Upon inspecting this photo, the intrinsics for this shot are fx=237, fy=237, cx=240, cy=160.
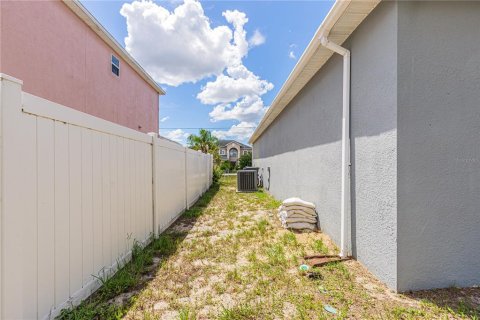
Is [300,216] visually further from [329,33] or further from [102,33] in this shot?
[102,33]

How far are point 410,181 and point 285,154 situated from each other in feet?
16.9

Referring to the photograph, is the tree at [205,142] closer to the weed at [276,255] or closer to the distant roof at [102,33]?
the distant roof at [102,33]

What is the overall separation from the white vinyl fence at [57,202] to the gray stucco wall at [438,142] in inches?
120

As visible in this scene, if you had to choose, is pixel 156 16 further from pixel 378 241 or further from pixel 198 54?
pixel 378 241

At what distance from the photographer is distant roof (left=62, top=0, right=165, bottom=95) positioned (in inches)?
244

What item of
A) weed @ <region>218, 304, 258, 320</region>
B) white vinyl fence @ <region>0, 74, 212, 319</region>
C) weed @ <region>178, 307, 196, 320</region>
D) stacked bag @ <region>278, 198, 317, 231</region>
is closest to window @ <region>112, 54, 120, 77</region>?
white vinyl fence @ <region>0, 74, 212, 319</region>

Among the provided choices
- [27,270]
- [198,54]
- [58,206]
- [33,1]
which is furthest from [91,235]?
[198,54]

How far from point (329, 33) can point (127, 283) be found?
3946 millimetres

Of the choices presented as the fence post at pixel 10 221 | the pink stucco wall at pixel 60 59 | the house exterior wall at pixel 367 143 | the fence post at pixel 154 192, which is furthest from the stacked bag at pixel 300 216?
the pink stucco wall at pixel 60 59

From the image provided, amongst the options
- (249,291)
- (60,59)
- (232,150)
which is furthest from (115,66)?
(232,150)

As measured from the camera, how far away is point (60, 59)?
19.3 ft

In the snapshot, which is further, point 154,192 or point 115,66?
point 115,66

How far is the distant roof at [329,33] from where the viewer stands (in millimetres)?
2666

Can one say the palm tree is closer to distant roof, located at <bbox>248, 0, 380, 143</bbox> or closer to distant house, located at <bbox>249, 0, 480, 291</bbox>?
distant roof, located at <bbox>248, 0, 380, 143</bbox>
